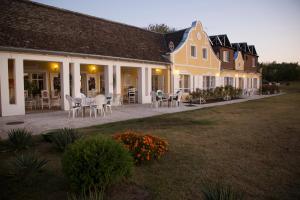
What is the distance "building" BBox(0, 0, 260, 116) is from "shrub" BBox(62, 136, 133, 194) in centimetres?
927

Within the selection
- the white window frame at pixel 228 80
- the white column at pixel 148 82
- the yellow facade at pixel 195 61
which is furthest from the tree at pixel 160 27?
the white column at pixel 148 82

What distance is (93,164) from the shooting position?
122 inches

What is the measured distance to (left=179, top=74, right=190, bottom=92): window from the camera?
20156 millimetres

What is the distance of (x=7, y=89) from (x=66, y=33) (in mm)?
5030

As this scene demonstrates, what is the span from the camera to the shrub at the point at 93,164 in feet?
10.1

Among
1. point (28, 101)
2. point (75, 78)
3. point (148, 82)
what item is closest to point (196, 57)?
point (148, 82)

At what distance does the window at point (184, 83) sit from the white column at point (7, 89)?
13.4 m

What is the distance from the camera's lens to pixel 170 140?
6266mm

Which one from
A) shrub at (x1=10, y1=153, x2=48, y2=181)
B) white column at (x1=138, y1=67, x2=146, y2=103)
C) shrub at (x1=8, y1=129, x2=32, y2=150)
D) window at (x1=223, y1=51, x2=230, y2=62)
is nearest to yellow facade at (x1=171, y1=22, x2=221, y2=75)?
white column at (x1=138, y1=67, x2=146, y2=103)

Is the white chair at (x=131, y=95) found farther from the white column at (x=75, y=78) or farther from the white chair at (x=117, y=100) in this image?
the white column at (x=75, y=78)

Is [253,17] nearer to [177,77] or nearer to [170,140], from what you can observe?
[177,77]

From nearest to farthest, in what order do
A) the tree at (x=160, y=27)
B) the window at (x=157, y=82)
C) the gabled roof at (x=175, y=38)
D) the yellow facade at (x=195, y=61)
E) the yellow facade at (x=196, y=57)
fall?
1. the yellow facade at (x=195, y=61)
2. the yellow facade at (x=196, y=57)
3. the window at (x=157, y=82)
4. the gabled roof at (x=175, y=38)
5. the tree at (x=160, y=27)

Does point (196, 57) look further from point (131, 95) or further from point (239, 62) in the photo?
point (239, 62)

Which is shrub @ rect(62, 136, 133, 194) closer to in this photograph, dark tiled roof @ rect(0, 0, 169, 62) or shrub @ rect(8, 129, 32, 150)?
shrub @ rect(8, 129, 32, 150)
